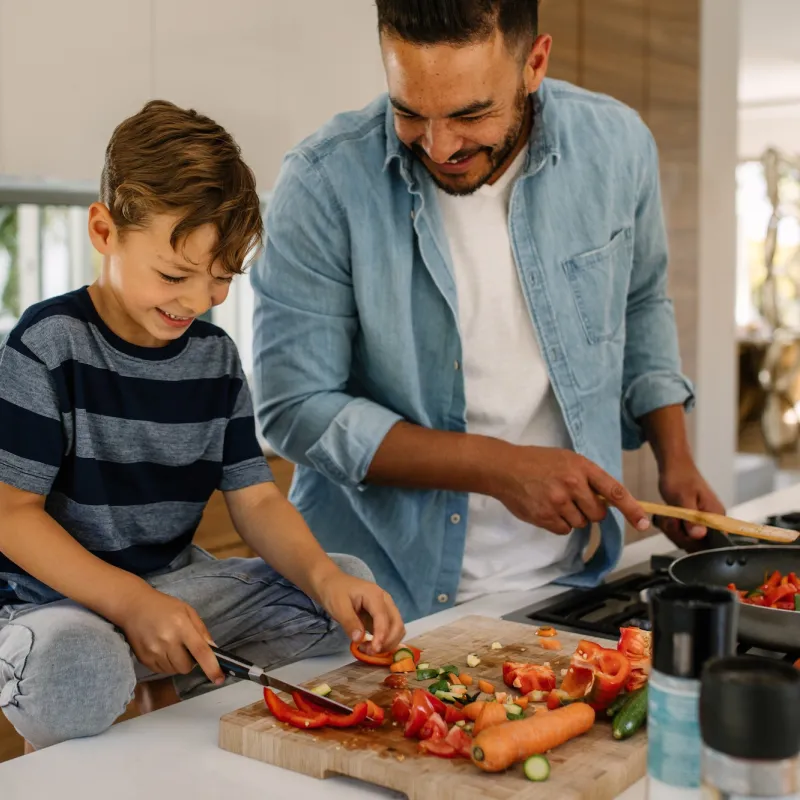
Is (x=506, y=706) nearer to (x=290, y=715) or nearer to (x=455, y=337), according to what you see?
(x=290, y=715)

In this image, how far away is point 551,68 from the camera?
3686 mm

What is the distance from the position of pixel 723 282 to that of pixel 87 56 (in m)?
2.96

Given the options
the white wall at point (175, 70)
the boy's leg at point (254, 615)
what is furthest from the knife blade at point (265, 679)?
the white wall at point (175, 70)

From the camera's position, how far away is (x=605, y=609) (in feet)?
5.06

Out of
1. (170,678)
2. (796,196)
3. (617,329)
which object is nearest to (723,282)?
(617,329)

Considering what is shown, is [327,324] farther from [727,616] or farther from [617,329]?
[727,616]

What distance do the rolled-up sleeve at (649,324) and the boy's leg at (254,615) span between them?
0.72 m

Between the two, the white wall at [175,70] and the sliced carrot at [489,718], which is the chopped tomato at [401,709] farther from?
the white wall at [175,70]

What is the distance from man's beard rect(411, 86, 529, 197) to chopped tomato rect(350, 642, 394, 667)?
694 mm

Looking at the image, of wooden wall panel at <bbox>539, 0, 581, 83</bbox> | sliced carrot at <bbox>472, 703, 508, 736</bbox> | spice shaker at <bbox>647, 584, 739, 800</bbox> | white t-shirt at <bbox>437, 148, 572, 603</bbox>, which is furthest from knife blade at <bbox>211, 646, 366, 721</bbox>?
wooden wall panel at <bbox>539, 0, 581, 83</bbox>

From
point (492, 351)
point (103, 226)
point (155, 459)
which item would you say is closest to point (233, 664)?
point (155, 459)

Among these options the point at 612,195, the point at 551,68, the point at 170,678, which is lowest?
the point at 170,678

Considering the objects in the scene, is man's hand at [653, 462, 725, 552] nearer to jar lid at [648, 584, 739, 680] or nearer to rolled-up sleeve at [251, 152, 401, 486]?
rolled-up sleeve at [251, 152, 401, 486]

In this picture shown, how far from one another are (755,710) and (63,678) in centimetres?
70
